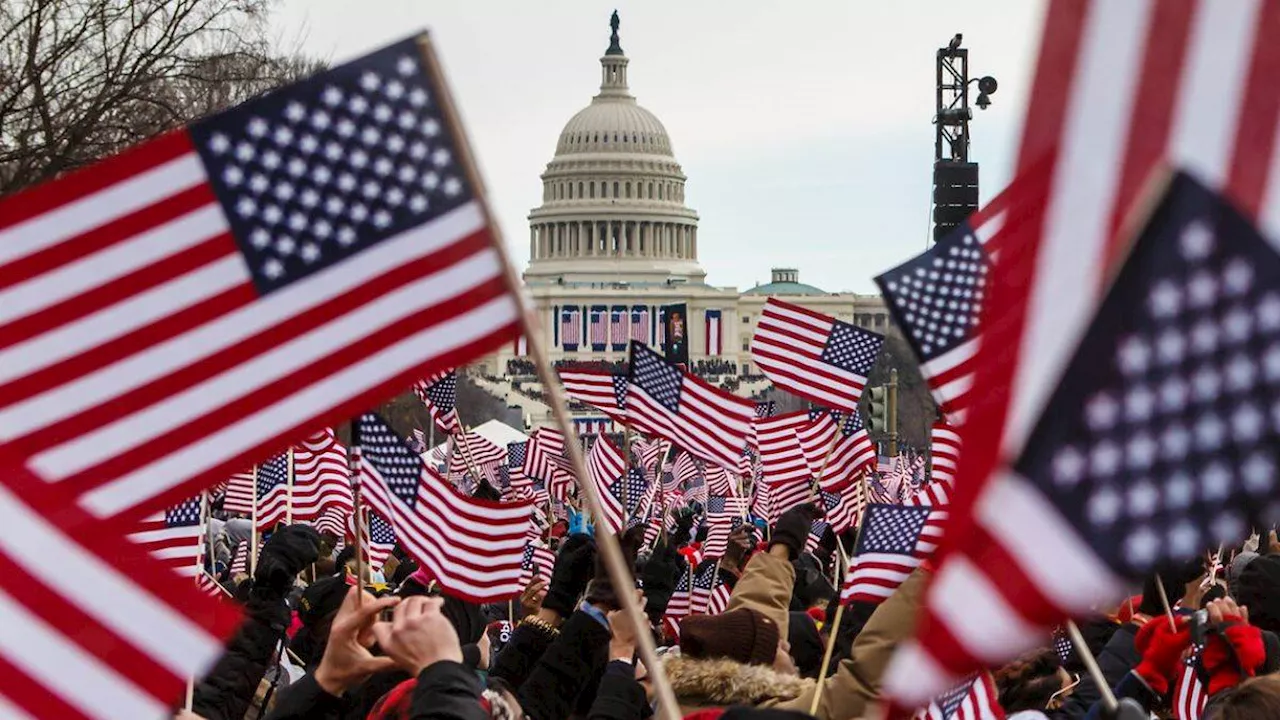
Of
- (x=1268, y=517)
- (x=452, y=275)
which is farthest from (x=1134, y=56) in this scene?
(x=452, y=275)

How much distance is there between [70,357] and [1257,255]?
1.93 meters

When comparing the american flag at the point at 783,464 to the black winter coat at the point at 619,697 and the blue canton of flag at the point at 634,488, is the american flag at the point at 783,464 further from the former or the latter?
the black winter coat at the point at 619,697

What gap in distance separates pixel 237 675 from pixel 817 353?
25.4ft

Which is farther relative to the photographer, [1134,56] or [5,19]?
[5,19]

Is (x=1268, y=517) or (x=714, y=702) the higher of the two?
(x=1268, y=517)

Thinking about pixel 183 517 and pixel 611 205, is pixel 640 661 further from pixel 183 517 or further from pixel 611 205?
pixel 611 205

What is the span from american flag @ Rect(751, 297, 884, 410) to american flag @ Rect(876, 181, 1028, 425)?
573 centimetres

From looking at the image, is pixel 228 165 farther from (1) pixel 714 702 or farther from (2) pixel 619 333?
(2) pixel 619 333

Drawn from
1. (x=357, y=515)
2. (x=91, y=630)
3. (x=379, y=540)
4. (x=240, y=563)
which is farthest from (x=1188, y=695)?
Result: (x=240, y=563)

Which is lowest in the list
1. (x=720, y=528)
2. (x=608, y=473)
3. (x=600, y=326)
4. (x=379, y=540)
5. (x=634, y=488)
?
(x=600, y=326)

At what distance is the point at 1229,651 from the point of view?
4.74 m

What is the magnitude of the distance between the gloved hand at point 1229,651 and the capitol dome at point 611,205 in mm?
137155

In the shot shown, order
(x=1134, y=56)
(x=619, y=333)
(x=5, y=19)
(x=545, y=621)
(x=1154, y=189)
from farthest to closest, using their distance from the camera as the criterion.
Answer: (x=619, y=333), (x=5, y=19), (x=545, y=621), (x=1134, y=56), (x=1154, y=189)

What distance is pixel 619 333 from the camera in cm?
14438
